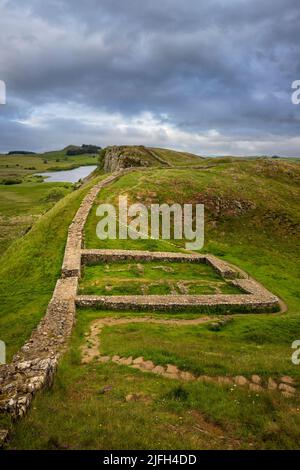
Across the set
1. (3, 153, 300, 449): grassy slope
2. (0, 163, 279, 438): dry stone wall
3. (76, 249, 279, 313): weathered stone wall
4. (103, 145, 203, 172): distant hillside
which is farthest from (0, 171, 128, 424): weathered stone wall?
(103, 145, 203, 172): distant hillside

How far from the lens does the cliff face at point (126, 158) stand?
69000mm

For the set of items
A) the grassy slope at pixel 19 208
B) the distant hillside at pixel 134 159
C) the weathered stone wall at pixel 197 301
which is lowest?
the weathered stone wall at pixel 197 301

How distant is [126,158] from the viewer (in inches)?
2749

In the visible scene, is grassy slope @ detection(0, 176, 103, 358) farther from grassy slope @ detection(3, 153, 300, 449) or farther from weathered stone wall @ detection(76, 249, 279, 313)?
weathered stone wall @ detection(76, 249, 279, 313)

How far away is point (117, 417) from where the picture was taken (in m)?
9.69

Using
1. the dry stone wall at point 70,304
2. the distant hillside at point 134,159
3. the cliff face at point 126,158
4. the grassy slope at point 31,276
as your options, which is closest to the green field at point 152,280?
the dry stone wall at point 70,304

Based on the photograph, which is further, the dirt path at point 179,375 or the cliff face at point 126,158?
the cliff face at point 126,158

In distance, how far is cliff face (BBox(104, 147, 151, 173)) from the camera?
69.0 meters

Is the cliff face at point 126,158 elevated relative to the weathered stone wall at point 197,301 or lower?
elevated

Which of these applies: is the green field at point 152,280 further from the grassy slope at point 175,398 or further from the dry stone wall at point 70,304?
the grassy slope at point 175,398

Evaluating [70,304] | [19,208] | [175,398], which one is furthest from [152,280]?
[19,208]
